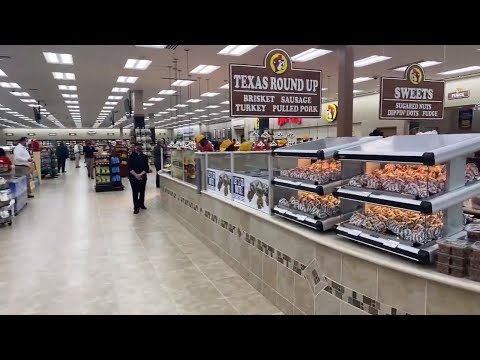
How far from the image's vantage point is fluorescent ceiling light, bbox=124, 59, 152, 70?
9.85m

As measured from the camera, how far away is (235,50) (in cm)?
867

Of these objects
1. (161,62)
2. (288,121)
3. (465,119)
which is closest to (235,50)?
(161,62)

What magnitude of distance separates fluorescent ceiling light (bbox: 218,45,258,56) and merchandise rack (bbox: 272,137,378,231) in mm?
5343

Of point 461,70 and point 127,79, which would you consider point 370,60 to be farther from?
point 127,79

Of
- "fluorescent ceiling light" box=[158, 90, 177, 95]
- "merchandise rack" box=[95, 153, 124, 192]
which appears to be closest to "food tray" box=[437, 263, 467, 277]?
"merchandise rack" box=[95, 153, 124, 192]

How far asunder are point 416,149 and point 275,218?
5.16ft

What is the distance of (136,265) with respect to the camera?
15.6ft

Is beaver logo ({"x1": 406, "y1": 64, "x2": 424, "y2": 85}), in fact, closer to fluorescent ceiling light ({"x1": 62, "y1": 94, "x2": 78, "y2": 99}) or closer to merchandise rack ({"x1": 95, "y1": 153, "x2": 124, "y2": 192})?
merchandise rack ({"x1": 95, "y1": 153, "x2": 124, "y2": 192})

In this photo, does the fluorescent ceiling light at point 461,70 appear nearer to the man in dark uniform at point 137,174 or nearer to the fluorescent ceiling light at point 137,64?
the fluorescent ceiling light at point 137,64

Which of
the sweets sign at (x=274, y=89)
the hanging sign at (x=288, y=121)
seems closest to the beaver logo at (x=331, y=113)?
the hanging sign at (x=288, y=121)

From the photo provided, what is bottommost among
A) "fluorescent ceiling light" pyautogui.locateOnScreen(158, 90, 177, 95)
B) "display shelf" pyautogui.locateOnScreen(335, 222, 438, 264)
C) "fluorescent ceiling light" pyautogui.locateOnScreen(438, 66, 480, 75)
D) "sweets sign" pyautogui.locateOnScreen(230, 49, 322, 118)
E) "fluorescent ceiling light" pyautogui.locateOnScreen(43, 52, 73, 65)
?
"display shelf" pyautogui.locateOnScreen(335, 222, 438, 264)

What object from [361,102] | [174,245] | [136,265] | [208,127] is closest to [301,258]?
[136,265]

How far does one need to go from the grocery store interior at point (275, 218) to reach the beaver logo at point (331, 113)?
6.94 meters
